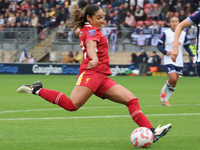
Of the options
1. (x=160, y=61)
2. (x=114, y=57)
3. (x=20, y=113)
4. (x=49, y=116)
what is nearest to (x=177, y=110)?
(x=49, y=116)

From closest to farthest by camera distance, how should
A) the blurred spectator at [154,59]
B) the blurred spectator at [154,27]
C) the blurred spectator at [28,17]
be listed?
1. the blurred spectator at [154,59]
2. the blurred spectator at [154,27]
3. the blurred spectator at [28,17]

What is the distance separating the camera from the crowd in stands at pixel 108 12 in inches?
953

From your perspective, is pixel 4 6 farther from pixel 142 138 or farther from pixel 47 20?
pixel 142 138

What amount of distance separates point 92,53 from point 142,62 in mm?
18991

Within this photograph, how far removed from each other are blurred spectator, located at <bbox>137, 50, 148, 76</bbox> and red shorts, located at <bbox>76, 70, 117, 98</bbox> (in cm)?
1810

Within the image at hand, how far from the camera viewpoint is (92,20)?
547 cm

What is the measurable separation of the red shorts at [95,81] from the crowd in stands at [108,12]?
59.8 ft

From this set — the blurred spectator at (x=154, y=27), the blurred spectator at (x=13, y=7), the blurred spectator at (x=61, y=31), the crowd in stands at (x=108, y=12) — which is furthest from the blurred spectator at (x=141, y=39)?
the blurred spectator at (x=13, y=7)

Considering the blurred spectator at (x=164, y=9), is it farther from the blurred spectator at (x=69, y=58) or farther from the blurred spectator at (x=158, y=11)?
the blurred spectator at (x=69, y=58)

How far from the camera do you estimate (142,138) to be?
16.4 ft

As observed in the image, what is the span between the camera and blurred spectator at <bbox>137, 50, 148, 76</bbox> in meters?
23.4

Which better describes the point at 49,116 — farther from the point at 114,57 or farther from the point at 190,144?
the point at 114,57

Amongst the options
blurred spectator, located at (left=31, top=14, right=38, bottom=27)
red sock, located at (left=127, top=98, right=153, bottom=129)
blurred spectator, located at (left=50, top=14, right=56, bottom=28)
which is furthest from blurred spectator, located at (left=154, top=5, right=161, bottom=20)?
red sock, located at (left=127, top=98, right=153, bottom=129)

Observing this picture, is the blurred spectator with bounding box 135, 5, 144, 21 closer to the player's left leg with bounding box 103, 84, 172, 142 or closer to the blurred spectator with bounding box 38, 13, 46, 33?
the blurred spectator with bounding box 38, 13, 46, 33
